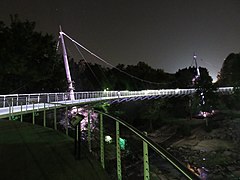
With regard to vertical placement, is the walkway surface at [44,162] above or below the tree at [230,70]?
below

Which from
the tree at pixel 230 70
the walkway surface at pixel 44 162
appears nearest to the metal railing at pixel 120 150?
the walkway surface at pixel 44 162

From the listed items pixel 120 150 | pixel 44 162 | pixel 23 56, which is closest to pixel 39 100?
pixel 23 56

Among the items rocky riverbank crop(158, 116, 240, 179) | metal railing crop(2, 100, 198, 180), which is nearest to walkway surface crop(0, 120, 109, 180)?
metal railing crop(2, 100, 198, 180)

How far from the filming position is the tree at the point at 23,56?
58.1 feet

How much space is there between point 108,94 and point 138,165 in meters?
14.6

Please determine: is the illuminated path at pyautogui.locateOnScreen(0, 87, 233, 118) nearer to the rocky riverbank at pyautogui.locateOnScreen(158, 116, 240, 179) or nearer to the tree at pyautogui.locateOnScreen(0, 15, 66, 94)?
the tree at pyautogui.locateOnScreen(0, 15, 66, 94)

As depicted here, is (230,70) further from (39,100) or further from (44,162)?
(44,162)

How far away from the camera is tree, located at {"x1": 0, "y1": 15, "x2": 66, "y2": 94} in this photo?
1772 cm

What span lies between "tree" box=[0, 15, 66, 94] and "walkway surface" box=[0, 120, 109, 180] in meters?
13.9

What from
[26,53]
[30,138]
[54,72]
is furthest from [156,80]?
[30,138]

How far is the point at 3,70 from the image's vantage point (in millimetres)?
17375

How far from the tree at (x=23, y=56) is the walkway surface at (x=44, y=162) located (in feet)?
45.8

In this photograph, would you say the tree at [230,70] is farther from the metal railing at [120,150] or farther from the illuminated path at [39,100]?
the metal railing at [120,150]

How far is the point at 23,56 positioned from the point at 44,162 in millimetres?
17164
